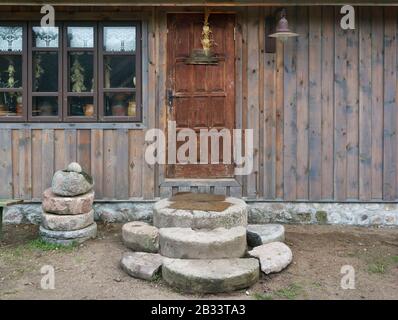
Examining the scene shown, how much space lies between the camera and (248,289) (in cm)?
446

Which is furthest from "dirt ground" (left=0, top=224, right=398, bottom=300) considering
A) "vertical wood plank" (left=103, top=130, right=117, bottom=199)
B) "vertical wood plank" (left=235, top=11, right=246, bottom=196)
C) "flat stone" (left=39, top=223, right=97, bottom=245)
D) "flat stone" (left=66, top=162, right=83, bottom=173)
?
"vertical wood plank" (left=235, top=11, right=246, bottom=196)

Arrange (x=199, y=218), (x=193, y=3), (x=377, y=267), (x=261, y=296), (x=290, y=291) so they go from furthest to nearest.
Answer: (x=193, y=3) < (x=199, y=218) < (x=377, y=267) < (x=290, y=291) < (x=261, y=296)

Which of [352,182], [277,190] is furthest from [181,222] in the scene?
[352,182]

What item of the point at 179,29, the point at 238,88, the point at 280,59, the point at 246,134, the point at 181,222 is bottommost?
the point at 181,222

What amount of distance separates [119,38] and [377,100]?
12.0 ft

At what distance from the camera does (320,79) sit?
646 centimetres

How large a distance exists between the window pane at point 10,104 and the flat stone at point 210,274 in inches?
131

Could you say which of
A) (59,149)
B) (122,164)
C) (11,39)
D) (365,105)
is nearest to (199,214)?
(122,164)

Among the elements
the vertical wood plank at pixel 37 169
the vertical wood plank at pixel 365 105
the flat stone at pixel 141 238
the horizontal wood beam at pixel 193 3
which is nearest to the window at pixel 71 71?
the vertical wood plank at pixel 37 169

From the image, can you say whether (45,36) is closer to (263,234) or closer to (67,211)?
(67,211)

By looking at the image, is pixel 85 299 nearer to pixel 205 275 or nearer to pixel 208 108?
pixel 205 275

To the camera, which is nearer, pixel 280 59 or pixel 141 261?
pixel 141 261
